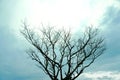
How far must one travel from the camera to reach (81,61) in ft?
139

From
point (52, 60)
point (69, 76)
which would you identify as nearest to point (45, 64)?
point (52, 60)

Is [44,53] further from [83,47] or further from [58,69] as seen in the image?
[83,47]

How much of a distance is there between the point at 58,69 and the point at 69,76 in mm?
1947

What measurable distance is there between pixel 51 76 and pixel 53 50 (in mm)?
3889

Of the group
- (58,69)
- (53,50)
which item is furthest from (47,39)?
(58,69)

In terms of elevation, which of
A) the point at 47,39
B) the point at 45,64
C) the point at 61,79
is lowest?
the point at 61,79

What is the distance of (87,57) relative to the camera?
43.1 m

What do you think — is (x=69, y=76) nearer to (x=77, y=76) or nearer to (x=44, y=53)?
(x=77, y=76)

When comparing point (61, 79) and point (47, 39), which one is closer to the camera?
point (61, 79)

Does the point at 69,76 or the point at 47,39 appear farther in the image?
the point at 47,39

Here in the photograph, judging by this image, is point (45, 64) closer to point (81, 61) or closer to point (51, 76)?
point (51, 76)

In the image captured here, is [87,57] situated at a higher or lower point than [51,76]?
higher

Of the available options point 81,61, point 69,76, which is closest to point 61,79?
point 69,76

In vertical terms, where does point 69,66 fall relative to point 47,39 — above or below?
below
